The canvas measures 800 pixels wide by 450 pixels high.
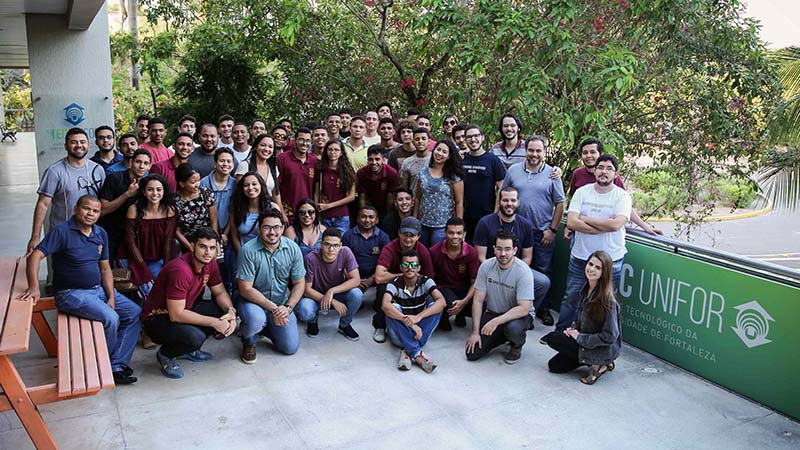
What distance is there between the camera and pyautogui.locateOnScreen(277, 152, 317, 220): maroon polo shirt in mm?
6723

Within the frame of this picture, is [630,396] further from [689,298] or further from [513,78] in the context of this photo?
[513,78]

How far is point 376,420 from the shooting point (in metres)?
4.59

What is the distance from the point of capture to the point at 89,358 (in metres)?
4.20

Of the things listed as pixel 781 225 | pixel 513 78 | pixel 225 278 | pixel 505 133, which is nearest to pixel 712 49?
pixel 513 78

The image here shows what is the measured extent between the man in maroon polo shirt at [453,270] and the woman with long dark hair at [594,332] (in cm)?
106

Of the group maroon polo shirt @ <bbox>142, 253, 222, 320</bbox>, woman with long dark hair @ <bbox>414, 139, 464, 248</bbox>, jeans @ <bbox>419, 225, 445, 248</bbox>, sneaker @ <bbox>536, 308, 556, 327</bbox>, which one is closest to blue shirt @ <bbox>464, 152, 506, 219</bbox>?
woman with long dark hair @ <bbox>414, 139, 464, 248</bbox>

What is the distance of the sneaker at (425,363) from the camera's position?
538 centimetres

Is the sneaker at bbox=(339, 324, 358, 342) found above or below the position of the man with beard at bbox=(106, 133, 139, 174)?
below

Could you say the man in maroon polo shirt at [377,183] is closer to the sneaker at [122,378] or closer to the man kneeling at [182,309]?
the man kneeling at [182,309]

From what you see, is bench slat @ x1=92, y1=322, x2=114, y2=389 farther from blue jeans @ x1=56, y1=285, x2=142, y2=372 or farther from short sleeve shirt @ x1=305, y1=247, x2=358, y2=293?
short sleeve shirt @ x1=305, y1=247, x2=358, y2=293

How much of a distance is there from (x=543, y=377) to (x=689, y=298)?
136 cm

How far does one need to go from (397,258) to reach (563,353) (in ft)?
5.82

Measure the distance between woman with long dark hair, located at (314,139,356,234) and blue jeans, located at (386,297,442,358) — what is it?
1472 millimetres

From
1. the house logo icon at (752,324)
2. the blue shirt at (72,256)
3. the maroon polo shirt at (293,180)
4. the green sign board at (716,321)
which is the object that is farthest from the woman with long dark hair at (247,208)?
the house logo icon at (752,324)
